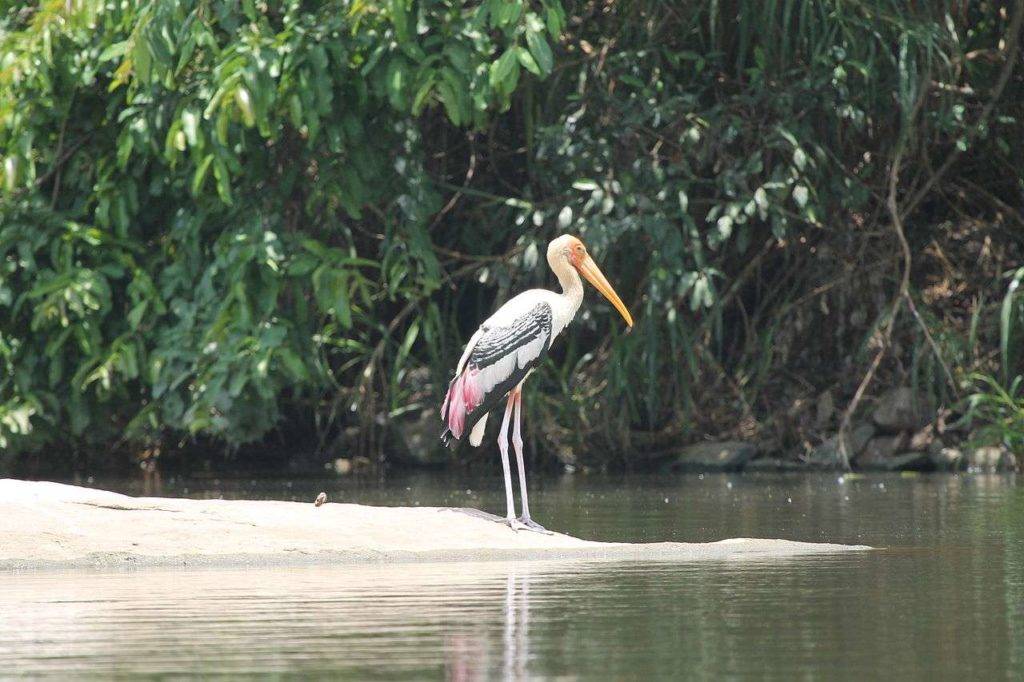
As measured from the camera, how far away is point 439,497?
12.8 metres

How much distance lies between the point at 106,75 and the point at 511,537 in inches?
317

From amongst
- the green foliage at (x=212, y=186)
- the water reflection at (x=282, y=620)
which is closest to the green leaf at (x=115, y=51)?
the green foliage at (x=212, y=186)

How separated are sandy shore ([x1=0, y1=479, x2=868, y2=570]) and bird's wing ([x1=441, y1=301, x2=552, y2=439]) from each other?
109 cm

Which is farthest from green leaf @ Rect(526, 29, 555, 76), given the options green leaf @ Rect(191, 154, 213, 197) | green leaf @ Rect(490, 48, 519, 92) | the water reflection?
the water reflection

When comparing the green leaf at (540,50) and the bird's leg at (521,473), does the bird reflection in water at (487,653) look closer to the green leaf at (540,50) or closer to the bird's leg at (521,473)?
the bird's leg at (521,473)

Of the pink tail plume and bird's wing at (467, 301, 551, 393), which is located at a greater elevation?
bird's wing at (467, 301, 551, 393)

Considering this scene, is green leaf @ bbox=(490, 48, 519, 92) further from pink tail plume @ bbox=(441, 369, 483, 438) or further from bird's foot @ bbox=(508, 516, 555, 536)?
bird's foot @ bbox=(508, 516, 555, 536)

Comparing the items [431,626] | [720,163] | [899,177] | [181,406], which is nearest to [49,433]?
[181,406]

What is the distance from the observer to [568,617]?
6.16 meters

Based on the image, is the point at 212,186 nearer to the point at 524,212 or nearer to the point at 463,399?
the point at 524,212

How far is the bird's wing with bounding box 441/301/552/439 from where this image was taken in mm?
9852

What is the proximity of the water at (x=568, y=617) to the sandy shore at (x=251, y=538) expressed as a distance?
0.20 meters

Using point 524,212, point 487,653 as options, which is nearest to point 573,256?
point 524,212

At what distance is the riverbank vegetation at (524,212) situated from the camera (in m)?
14.2
